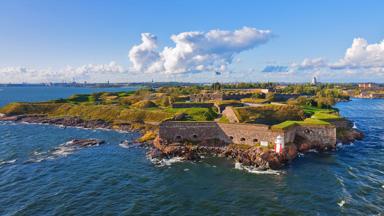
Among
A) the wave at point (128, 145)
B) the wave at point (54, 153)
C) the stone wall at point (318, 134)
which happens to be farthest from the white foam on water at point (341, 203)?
the wave at point (54, 153)

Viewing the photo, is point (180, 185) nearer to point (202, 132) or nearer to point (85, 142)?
point (202, 132)

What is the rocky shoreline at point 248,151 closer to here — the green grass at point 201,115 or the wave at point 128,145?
the wave at point 128,145

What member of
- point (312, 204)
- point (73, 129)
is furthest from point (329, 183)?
point (73, 129)

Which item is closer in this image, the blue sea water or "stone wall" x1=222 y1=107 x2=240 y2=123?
the blue sea water

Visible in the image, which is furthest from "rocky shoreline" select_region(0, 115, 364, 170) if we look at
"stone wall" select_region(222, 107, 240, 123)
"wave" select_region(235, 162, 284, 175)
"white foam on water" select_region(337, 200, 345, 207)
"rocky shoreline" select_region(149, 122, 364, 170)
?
"white foam on water" select_region(337, 200, 345, 207)

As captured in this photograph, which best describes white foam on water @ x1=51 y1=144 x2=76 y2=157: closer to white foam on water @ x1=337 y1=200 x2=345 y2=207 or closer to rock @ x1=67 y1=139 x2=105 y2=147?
rock @ x1=67 y1=139 x2=105 y2=147

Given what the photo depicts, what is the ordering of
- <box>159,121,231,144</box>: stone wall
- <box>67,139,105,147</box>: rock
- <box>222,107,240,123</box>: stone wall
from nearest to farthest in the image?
1. <box>159,121,231,144</box>: stone wall
2. <box>67,139,105,147</box>: rock
3. <box>222,107,240,123</box>: stone wall
